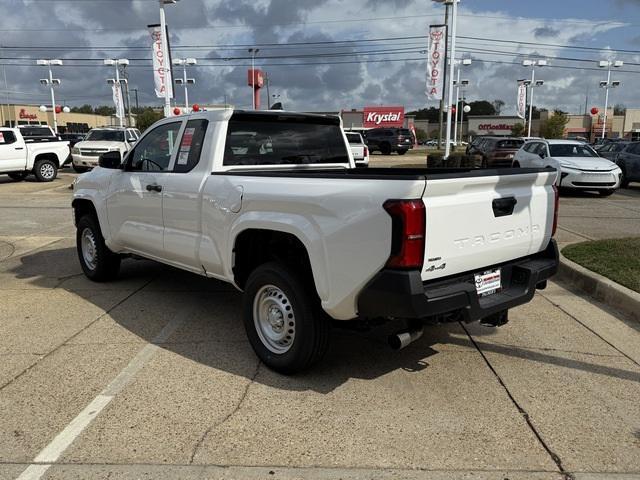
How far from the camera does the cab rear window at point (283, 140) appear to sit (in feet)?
15.9

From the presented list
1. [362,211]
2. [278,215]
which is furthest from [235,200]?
[362,211]

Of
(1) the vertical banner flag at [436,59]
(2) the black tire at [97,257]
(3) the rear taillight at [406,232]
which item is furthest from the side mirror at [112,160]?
(1) the vertical banner flag at [436,59]

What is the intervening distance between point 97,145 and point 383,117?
156 feet

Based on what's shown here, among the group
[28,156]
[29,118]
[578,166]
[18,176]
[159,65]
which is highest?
[159,65]

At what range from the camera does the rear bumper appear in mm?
3275

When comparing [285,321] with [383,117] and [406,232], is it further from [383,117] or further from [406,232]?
[383,117]

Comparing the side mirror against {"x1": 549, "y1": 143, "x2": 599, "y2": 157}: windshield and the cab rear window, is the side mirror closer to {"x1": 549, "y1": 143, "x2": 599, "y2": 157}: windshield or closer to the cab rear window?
the cab rear window

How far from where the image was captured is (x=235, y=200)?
4285 mm

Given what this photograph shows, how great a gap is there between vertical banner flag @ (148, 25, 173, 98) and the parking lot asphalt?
537 inches

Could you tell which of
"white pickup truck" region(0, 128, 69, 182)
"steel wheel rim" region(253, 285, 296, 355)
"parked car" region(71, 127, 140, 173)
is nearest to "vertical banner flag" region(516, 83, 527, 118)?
"parked car" region(71, 127, 140, 173)

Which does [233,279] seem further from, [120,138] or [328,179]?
[120,138]

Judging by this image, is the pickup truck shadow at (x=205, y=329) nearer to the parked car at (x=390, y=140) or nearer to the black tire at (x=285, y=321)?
the black tire at (x=285, y=321)

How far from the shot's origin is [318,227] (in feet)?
11.8

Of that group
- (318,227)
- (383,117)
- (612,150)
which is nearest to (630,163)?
(612,150)
